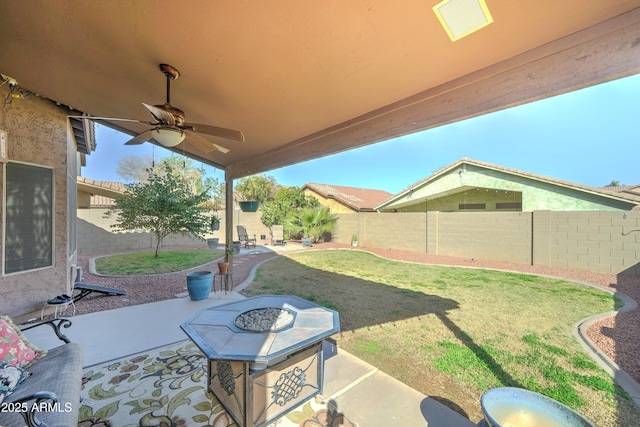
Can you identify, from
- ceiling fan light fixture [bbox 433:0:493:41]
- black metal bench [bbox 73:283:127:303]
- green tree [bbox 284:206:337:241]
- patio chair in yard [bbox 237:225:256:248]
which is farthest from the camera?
green tree [bbox 284:206:337:241]

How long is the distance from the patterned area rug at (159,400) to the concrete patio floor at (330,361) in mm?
204

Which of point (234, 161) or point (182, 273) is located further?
point (182, 273)

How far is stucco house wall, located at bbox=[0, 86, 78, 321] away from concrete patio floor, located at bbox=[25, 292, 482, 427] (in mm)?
588

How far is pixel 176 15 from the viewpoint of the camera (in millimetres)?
1871

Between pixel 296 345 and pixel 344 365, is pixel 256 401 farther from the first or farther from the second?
pixel 344 365

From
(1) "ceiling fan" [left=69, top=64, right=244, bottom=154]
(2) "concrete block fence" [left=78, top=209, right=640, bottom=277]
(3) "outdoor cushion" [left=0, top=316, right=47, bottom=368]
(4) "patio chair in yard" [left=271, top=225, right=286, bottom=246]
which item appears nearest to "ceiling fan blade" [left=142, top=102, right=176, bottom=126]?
(1) "ceiling fan" [left=69, top=64, right=244, bottom=154]

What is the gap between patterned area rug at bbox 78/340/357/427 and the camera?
2.07 meters

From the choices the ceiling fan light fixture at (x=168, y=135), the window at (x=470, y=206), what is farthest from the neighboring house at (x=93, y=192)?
the window at (x=470, y=206)

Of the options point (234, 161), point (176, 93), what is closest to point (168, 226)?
point (234, 161)

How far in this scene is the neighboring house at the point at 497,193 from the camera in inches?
347

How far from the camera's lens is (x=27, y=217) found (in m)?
3.79

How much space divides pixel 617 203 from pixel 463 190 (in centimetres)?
495

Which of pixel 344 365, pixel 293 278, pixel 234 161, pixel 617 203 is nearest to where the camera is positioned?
pixel 344 365

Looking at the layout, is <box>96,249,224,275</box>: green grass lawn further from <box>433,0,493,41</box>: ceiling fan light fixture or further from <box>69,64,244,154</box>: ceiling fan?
<box>433,0,493,41</box>: ceiling fan light fixture
